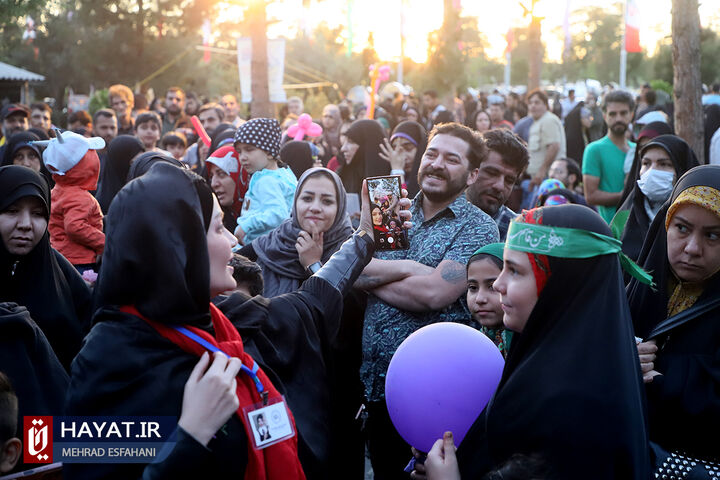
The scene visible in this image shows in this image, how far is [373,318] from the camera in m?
3.69

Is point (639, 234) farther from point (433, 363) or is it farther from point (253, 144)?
point (253, 144)

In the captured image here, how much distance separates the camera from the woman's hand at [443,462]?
2.46m

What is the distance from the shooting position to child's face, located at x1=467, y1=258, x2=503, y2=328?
329 centimetres

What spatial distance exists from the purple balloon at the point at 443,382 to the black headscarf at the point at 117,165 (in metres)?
4.68

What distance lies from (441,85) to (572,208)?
866 inches

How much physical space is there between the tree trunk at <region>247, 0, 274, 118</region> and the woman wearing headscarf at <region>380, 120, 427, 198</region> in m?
6.39

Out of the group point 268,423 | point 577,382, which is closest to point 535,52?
point 577,382

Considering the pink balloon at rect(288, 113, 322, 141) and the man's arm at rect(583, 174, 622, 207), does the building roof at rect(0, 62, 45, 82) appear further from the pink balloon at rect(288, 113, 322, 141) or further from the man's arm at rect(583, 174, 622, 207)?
the man's arm at rect(583, 174, 622, 207)

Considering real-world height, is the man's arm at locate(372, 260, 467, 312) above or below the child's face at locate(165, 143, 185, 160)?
below

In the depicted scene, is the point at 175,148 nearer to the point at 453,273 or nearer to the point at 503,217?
the point at 503,217

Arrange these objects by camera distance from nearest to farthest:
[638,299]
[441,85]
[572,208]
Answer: [572,208], [638,299], [441,85]

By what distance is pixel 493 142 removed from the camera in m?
4.48

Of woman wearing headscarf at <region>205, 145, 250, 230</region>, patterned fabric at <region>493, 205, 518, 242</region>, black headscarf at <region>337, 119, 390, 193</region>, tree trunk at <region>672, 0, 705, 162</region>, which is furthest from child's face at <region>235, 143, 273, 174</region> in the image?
tree trunk at <region>672, 0, 705, 162</region>

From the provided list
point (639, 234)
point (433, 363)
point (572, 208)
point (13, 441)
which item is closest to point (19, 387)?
point (13, 441)
